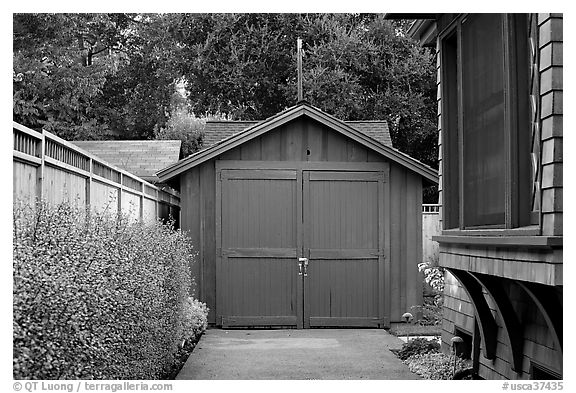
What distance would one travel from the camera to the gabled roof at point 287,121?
11570 millimetres

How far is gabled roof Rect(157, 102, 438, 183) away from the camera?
11570 mm

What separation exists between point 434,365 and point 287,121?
479cm

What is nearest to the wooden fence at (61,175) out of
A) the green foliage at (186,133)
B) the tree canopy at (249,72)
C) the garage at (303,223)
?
the garage at (303,223)

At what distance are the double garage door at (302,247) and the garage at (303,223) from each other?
0.01 m

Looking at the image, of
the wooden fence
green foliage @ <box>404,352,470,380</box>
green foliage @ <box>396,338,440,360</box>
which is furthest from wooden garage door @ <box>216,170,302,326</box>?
green foliage @ <box>404,352,470,380</box>

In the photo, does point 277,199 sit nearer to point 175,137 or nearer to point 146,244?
point 146,244

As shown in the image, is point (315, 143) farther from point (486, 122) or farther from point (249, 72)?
point (249, 72)

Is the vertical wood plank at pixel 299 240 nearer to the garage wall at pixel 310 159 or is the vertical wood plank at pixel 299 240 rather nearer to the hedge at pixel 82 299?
the garage wall at pixel 310 159

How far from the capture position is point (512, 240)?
4750mm

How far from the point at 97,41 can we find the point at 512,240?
66.2 ft

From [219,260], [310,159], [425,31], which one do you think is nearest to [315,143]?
[310,159]

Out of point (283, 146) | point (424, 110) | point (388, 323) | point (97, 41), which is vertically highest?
point (97, 41)

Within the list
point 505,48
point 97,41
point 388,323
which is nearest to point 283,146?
point 388,323
